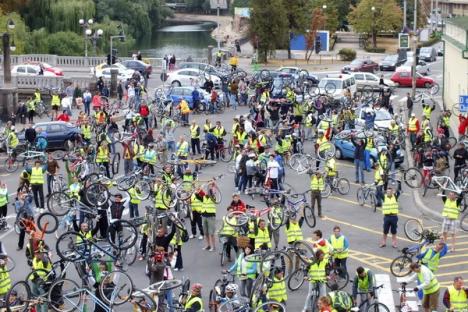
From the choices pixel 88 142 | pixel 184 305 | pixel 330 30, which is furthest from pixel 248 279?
pixel 330 30

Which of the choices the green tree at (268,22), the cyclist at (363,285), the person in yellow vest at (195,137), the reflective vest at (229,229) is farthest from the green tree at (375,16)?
the cyclist at (363,285)

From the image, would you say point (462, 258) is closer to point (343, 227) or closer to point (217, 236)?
point (343, 227)

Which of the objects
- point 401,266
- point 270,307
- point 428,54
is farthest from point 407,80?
point 270,307

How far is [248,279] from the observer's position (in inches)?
797

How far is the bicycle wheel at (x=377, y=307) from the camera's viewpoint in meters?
18.8

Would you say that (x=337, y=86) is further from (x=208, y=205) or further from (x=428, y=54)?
(x=428, y=54)

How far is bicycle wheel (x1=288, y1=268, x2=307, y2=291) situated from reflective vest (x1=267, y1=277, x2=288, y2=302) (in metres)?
2.05

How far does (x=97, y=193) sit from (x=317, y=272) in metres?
8.51

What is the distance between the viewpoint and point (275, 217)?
2441 centimetres

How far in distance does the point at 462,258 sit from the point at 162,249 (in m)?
7.56

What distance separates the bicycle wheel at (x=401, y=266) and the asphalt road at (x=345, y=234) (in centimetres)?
21

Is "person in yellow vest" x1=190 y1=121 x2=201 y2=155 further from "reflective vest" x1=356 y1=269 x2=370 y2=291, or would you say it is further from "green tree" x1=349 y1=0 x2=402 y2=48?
"green tree" x1=349 y1=0 x2=402 y2=48

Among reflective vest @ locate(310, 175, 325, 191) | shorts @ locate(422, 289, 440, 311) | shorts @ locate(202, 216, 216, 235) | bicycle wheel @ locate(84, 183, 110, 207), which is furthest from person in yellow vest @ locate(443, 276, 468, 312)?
bicycle wheel @ locate(84, 183, 110, 207)

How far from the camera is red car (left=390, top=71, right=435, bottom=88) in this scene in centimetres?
5728
